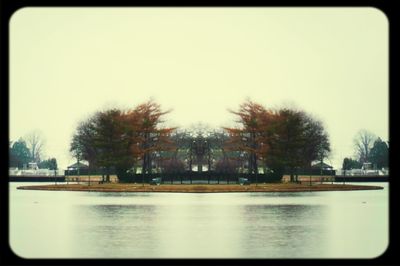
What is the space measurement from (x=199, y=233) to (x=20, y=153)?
364 feet

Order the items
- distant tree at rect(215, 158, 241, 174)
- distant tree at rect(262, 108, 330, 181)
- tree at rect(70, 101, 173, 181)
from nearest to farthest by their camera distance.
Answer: distant tree at rect(262, 108, 330, 181) → tree at rect(70, 101, 173, 181) → distant tree at rect(215, 158, 241, 174)

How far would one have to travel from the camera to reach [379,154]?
109750 millimetres

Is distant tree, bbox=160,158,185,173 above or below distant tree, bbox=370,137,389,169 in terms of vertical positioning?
below

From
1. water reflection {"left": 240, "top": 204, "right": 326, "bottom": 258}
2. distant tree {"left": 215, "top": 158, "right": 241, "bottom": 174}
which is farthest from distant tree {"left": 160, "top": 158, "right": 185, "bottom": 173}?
water reflection {"left": 240, "top": 204, "right": 326, "bottom": 258}

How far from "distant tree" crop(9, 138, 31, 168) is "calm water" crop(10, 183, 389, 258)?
303 ft

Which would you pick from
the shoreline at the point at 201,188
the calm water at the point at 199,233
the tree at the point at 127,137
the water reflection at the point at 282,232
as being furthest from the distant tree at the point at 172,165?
the water reflection at the point at 282,232

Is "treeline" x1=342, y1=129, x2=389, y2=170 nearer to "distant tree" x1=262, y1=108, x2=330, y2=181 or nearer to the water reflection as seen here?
"distant tree" x1=262, y1=108, x2=330, y2=181

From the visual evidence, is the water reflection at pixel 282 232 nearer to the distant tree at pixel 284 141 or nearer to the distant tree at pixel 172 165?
the distant tree at pixel 284 141

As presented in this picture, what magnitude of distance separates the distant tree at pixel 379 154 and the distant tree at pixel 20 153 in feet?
190

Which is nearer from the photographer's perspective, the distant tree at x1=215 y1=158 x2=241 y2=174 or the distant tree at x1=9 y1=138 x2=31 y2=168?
the distant tree at x1=215 y1=158 x2=241 y2=174

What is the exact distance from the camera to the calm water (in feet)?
57.8

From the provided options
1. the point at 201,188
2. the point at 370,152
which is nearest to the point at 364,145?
the point at 370,152
